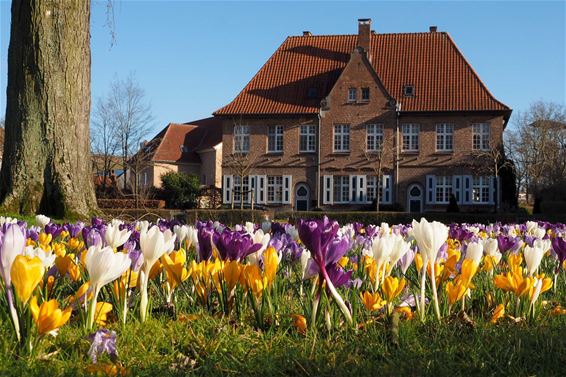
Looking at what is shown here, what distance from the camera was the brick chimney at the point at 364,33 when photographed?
44.7 meters

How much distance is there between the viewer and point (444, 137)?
42906mm

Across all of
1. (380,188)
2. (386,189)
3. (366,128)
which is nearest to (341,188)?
(380,188)

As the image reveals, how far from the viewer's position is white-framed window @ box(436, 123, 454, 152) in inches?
1683

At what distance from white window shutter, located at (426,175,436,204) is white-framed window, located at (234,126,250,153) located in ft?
36.2

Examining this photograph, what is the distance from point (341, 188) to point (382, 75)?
24.3ft

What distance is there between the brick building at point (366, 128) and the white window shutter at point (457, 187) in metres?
0.06

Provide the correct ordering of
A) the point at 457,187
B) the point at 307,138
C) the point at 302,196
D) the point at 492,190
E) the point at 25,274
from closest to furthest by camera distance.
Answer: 1. the point at 25,274
2. the point at 492,190
3. the point at 457,187
4. the point at 302,196
5. the point at 307,138

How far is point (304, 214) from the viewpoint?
2873 cm

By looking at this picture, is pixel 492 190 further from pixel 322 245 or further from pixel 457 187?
pixel 322 245

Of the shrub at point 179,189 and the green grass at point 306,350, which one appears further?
the shrub at point 179,189

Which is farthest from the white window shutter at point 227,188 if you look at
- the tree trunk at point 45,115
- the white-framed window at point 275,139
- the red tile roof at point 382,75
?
the tree trunk at point 45,115

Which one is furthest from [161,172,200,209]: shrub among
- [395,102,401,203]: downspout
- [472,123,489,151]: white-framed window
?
[472,123,489,151]: white-framed window

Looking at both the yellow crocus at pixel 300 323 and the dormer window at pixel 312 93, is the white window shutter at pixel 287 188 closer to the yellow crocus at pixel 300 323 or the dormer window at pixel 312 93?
the dormer window at pixel 312 93

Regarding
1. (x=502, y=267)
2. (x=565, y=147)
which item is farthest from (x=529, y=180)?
(x=502, y=267)
